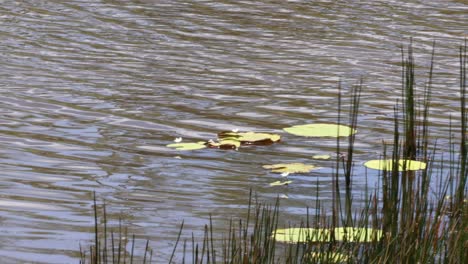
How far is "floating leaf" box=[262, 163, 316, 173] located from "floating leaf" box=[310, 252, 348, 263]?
6.21 ft

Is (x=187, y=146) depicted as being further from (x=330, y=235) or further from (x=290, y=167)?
(x=330, y=235)

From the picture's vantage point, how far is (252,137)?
5590 millimetres

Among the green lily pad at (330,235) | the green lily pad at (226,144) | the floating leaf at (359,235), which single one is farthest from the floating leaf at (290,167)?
the floating leaf at (359,235)

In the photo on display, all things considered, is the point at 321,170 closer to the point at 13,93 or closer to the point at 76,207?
the point at 76,207

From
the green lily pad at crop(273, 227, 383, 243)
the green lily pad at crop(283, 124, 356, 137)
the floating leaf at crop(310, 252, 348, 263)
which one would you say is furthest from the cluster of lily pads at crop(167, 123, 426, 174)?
the floating leaf at crop(310, 252, 348, 263)

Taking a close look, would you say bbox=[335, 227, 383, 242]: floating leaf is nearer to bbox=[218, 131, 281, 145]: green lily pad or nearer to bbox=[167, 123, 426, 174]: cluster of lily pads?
bbox=[167, 123, 426, 174]: cluster of lily pads

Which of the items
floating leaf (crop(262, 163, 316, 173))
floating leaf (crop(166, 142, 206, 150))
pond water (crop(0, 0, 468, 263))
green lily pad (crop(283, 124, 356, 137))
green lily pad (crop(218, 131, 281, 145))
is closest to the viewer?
pond water (crop(0, 0, 468, 263))

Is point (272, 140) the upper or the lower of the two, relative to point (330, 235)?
lower

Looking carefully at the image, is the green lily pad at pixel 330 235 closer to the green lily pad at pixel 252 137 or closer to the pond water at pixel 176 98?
the pond water at pixel 176 98

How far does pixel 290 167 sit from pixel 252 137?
52 centimetres

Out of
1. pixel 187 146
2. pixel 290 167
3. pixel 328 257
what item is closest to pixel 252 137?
pixel 187 146

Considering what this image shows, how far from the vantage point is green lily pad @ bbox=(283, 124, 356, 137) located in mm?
5691

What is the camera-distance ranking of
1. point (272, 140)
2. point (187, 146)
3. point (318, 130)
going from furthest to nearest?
1. point (318, 130)
2. point (272, 140)
3. point (187, 146)

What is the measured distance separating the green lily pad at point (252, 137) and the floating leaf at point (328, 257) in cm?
240
